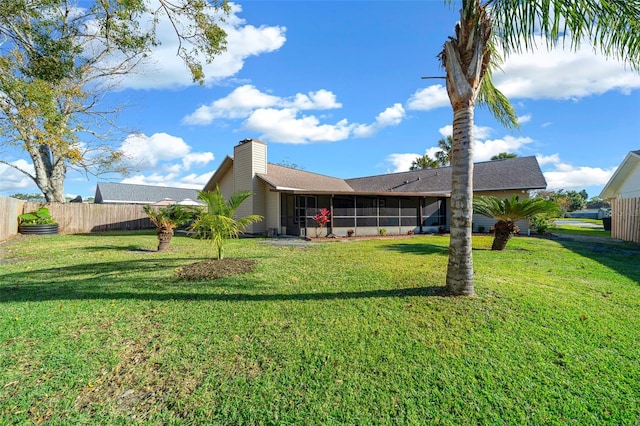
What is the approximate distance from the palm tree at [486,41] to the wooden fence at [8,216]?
735 inches

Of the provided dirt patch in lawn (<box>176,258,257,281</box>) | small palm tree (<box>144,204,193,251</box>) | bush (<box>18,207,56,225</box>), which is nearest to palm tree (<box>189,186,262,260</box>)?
dirt patch in lawn (<box>176,258,257,281</box>)

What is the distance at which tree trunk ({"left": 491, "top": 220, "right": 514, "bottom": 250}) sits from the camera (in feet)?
33.6

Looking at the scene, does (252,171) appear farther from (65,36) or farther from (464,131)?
(464,131)

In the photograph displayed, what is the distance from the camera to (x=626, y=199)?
1313 cm

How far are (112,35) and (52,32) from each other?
1.39m

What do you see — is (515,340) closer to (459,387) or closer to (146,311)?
(459,387)

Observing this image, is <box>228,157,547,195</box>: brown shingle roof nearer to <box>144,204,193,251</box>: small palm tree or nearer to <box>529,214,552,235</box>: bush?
<box>529,214,552,235</box>: bush

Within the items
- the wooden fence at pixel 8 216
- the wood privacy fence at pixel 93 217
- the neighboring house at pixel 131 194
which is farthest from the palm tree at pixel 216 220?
the neighboring house at pixel 131 194

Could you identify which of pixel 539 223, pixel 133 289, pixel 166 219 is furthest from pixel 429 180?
pixel 133 289

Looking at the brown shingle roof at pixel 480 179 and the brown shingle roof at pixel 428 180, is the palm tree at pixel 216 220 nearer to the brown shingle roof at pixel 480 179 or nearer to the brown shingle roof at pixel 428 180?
the brown shingle roof at pixel 428 180

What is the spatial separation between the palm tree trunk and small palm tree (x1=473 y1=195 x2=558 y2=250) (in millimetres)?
6579

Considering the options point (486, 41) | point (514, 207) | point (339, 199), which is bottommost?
point (514, 207)

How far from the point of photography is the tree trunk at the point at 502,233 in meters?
10.2

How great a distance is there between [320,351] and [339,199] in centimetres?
1361
